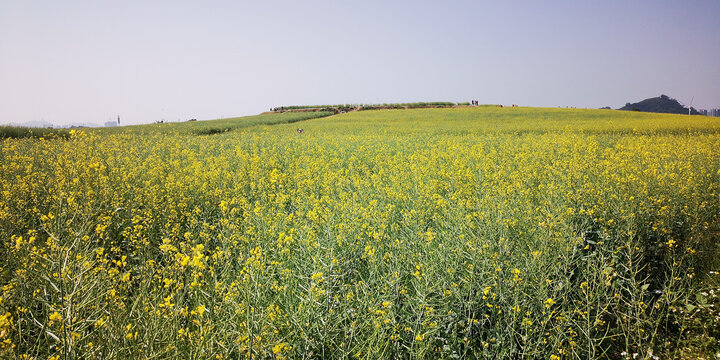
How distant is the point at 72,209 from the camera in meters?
4.80

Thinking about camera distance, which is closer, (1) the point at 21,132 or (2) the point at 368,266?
(2) the point at 368,266

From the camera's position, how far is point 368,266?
412cm

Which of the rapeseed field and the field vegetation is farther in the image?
the field vegetation

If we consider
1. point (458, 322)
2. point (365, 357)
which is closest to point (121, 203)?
point (365, 357)

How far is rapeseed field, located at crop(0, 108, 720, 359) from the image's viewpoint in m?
2.94

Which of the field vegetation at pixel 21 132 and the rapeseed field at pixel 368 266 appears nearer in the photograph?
the rapeseed field at pixel 368 266

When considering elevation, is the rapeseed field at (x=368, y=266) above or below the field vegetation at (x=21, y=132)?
below

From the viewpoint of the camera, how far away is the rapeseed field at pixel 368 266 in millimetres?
2943

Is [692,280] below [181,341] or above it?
below

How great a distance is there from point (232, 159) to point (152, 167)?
8.90 feet

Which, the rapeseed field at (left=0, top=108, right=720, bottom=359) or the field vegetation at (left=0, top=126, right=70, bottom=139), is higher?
the field vegetation at (left=0, top=126, right=70, bottom=139)

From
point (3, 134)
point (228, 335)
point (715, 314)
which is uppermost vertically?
point (3, 134)

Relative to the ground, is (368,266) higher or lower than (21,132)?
lower

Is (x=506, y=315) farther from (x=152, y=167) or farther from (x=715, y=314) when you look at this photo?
(x=152, y=167)
